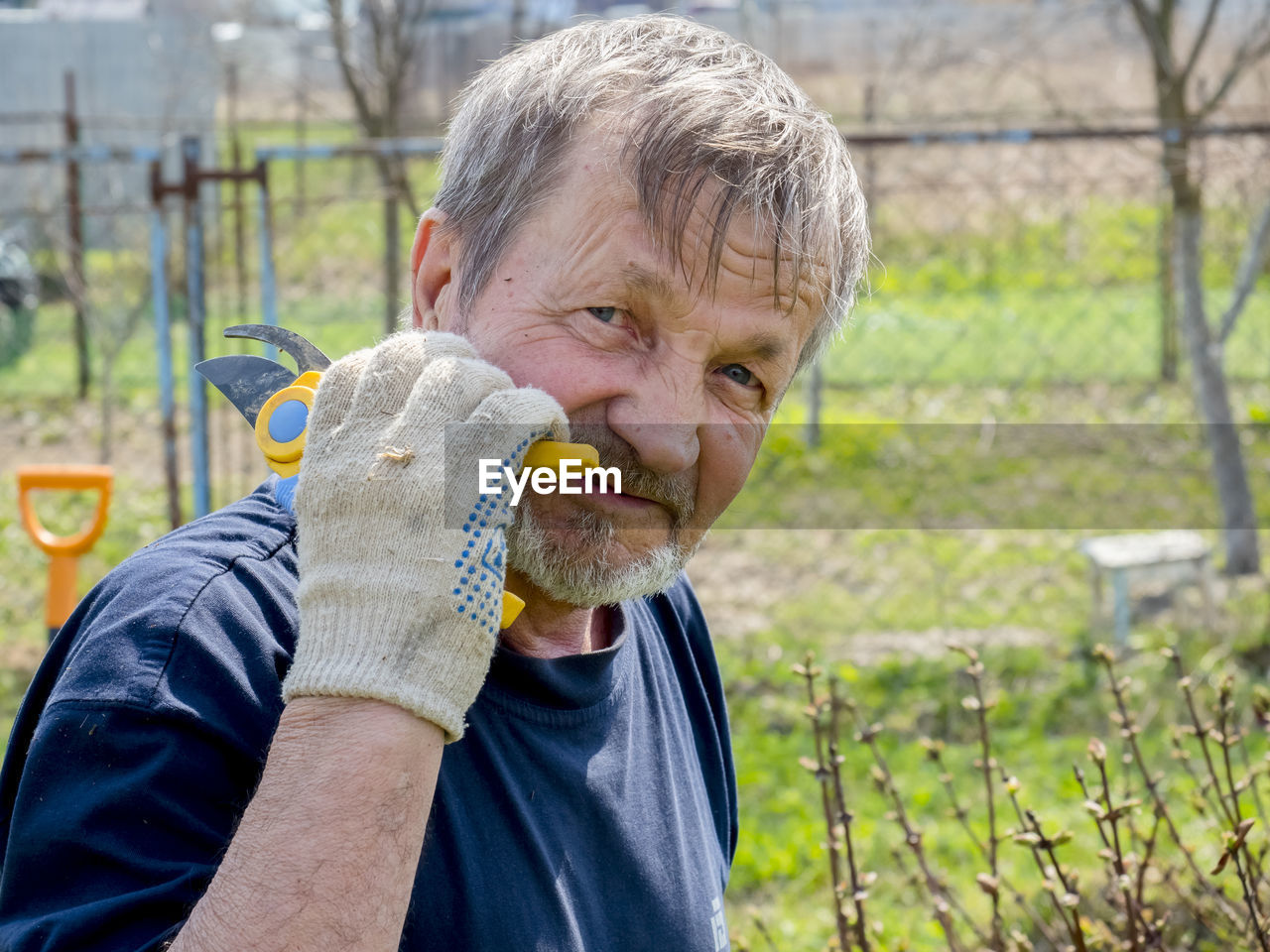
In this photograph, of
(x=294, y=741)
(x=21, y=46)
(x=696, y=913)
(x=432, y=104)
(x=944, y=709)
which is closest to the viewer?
(x=294, y=741)

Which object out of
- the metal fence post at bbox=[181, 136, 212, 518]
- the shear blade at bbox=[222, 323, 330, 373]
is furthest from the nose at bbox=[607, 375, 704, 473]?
the metal fence post at bbox=[181, 136, 212, 518]

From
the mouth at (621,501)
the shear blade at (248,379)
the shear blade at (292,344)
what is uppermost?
the shear blade at (292,344)

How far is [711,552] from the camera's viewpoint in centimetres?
688

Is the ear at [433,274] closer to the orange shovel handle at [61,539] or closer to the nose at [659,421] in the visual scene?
the nose at [659,421]

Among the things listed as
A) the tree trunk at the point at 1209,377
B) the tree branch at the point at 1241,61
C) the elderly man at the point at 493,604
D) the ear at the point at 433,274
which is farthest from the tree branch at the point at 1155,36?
the ear at the point at 433,274

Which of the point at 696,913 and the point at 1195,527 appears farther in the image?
the point at 1195,527

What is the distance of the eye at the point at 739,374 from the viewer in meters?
1.60

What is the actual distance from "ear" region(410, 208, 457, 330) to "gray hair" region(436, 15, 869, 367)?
1.2 inches

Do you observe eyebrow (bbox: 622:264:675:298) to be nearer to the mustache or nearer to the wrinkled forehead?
the wrinkled forehead

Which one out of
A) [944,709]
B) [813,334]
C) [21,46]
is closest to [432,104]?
[21,46]

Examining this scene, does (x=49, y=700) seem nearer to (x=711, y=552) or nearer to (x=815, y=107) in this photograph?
(x=815, y=107)

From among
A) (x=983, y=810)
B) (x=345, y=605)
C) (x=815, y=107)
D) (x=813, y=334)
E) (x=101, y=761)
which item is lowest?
(x=983, y=810)

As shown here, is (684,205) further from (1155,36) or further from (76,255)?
(76,255)

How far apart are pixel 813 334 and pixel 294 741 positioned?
1.01 meters
